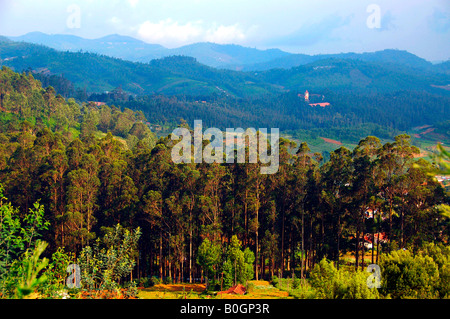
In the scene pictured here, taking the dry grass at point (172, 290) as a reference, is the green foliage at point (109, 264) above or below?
above

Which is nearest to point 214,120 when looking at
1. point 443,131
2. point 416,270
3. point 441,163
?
point 443,131

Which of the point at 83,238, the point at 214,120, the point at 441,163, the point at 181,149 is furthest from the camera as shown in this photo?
the point at 214,120

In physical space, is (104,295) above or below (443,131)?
below

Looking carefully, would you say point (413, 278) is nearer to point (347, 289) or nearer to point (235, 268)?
point (347, 289)

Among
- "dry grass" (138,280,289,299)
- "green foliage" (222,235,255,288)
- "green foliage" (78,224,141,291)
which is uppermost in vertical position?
"green foliage" (78,224,141,291)

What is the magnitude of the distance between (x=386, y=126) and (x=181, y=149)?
462 feet

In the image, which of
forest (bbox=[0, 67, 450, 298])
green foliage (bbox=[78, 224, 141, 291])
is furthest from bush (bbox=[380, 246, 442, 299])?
green foliage (bbox=[78, 224, 141, 291])

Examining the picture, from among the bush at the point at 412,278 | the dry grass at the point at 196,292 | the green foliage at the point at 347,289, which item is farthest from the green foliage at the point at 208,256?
the bush at the point at 412,278

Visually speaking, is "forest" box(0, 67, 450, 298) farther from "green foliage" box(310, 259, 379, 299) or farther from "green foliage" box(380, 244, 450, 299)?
"green foliage" box(310, 259, 379, 299)

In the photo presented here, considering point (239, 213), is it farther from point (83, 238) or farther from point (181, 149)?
point (83, 238)

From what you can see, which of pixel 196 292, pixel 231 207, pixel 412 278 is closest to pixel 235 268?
pixel 196 292

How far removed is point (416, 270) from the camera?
1723 cm

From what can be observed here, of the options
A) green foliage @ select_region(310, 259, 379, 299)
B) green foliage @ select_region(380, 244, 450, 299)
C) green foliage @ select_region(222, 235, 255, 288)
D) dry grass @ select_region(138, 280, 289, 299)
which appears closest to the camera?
green foliage @ select_region(310, 259, 379, 299)

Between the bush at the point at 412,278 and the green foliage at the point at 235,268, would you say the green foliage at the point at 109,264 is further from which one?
the bush at the point at 412,278
